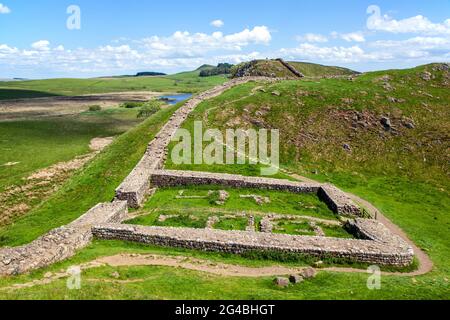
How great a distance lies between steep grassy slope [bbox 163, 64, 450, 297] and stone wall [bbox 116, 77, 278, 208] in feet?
6.70

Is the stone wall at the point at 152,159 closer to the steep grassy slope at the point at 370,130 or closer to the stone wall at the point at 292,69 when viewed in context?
the steep grassy slope at the point at 370,130

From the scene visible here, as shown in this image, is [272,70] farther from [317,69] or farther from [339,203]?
[339,203]

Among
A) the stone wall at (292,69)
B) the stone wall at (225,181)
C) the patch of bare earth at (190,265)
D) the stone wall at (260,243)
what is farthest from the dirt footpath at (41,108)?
the patch of bare earth at (190,265)

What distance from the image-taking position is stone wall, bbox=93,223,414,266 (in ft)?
73.8

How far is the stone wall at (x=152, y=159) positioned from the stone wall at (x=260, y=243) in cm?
691

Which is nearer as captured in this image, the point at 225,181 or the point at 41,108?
the point at 225,181

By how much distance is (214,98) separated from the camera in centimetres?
6072

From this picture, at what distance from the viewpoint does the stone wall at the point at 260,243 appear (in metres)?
22.5

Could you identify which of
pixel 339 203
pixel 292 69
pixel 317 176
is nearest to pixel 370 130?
pixel 317 176

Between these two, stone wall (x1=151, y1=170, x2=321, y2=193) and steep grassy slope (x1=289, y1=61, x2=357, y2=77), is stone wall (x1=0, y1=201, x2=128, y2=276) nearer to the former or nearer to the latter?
stone wall (x1=151, y1=170, x2=321, y2=193)

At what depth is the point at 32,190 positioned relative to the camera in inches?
1698

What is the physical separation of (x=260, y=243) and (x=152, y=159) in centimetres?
2202

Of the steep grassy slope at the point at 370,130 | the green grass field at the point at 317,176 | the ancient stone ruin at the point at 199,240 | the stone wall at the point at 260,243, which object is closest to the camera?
the green grass field at the point at 317,176

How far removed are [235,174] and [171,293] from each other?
78.6 ft
